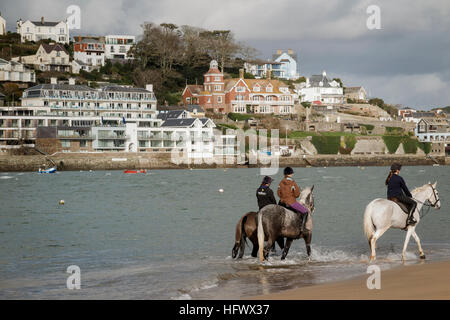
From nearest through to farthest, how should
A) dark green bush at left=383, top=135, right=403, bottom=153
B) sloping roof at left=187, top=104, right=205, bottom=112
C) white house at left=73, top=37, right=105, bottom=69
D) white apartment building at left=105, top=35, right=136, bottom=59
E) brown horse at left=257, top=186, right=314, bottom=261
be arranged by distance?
brown horse at left=257, top=186, right=314, bottom=261 < sloping roof at left=187, top=104, right=205, bottom=112 < dark green bush at left=383, top=135, right=403, bottom=153 < white house at left=73, top=37, right=105, bottom=69 < white apartment building at left=105, top=35, right=136, bottom=59

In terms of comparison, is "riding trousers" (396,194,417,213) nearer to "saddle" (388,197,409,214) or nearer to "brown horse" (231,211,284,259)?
"saddle" (388,197,409,214)

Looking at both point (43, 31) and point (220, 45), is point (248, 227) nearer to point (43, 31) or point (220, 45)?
point (220, 45)

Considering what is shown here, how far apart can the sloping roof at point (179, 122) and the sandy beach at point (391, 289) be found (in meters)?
90.0

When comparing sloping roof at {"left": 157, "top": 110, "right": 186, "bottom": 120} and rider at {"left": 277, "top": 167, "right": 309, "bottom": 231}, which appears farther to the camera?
sloping roof at {"left": 157, "top": 110, "right": 186, "bottom": 120}

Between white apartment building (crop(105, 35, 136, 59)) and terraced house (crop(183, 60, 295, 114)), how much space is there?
91.0ft

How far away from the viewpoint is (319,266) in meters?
17.5

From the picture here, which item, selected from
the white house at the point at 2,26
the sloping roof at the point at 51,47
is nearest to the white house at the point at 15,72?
the sloping roof at the point at 51,47

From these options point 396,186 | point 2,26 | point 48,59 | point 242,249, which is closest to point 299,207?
point 242,249

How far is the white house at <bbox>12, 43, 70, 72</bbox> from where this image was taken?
12988 cm

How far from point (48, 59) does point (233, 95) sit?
39.2 metres

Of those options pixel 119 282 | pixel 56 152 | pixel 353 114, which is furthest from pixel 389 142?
pixel 119 282

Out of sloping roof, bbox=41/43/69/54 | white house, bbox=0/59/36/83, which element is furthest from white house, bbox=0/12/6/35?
white house, bbox=0/59/36/83

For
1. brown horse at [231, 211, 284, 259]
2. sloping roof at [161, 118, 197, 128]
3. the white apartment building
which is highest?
the white apartment building
